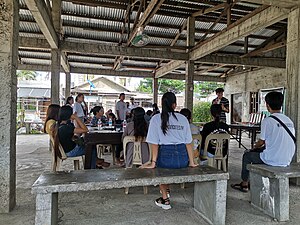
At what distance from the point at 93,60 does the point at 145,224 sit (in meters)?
8.71

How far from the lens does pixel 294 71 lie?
3.87 m

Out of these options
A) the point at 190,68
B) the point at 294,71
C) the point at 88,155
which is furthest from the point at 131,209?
the point at 190,68

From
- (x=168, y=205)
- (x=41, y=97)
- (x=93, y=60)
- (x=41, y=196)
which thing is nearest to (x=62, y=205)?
(x=41, y=196)

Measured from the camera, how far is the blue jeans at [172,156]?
2633mm

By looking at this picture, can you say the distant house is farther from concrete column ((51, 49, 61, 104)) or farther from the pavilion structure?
concrete column ((51, 49, 61, 104))

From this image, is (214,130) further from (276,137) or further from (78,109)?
(78,109)

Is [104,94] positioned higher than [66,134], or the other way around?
[104,94]

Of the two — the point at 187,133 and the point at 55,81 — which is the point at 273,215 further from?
the point at 55,81

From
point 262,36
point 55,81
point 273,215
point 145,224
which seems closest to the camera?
point 145,224

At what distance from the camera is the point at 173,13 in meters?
7.27

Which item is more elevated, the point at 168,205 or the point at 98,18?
the point at 98,18

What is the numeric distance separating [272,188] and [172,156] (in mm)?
1178

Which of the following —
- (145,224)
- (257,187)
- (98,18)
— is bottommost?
(145,224)

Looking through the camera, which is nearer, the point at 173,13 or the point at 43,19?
the point at 43,19
